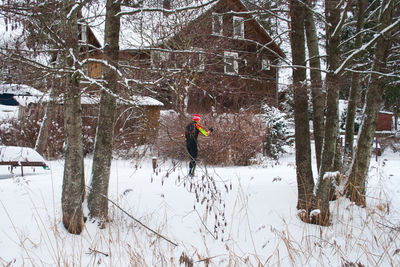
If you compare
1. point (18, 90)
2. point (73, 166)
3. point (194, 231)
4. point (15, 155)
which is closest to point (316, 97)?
point (194, 231)

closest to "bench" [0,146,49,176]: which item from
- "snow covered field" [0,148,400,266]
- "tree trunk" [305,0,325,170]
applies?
"snow covered field" [0,148,400,266]

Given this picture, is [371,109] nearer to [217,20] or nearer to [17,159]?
[217,20]

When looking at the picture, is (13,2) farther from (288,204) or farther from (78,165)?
(288,204)

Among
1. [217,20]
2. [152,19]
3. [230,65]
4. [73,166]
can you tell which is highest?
[217,20]

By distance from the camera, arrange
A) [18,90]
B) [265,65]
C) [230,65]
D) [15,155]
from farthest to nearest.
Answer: [15,155] < [265,65] < [230,65] < [18,90]

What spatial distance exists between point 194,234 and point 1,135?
10042 millimetres

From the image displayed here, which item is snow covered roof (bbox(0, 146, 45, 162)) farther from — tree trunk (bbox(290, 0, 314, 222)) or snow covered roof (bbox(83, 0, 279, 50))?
tree trunk (bbox(290, 0, 314, 222))

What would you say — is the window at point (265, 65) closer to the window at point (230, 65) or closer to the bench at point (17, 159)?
the window at point (230, 65)

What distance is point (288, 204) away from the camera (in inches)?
208

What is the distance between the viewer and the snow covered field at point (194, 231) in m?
3.27

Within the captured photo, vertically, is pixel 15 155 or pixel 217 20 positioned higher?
pixel 217 20

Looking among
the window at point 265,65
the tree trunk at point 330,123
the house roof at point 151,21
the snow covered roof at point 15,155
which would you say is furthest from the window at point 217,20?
the snow covered roof at point 15,155

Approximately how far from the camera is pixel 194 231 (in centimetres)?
432

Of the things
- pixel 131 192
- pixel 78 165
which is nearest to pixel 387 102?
pixel 131 192
